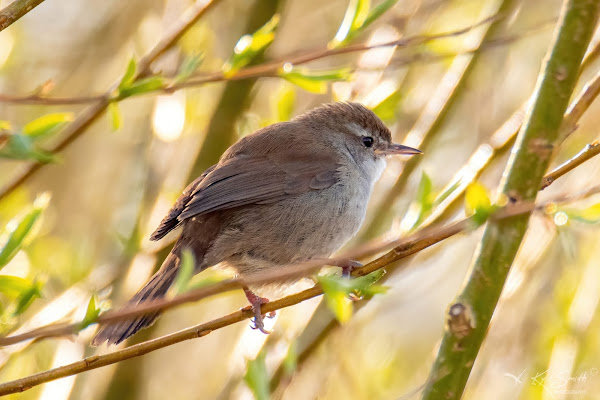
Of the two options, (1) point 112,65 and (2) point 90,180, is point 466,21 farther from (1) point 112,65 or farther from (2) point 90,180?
(2) point 90,180

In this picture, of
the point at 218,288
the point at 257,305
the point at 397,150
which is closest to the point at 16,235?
the point at 218,288

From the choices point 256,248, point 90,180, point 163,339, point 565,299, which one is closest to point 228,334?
point 90,180

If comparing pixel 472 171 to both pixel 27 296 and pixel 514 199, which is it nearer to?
pixel 514 199

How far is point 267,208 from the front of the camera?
3814 mm

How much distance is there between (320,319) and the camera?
12.7ft

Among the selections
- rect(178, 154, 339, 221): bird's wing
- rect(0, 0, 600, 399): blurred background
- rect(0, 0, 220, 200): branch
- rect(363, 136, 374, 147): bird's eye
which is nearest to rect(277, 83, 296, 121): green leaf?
rect(0, 0, 600, 399): blurred background

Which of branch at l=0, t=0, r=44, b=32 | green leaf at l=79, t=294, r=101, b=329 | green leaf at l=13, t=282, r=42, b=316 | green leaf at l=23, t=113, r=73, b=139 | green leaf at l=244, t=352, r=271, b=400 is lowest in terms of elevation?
green leaf at l=244, t=352, r=271, b=400

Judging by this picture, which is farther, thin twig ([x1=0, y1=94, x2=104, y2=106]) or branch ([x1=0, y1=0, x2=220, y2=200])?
branch ([x1=0, y1=0, x2=220, y2=200])

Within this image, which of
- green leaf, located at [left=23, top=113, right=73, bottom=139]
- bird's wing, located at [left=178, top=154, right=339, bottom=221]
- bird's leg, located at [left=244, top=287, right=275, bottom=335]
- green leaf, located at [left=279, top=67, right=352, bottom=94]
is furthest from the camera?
bird's wing, located at [left=178, top=154, right=339, bottom=221]

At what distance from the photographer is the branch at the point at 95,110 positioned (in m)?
3.42

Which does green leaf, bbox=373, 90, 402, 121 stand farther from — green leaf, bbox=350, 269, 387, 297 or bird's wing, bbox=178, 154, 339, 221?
green leaf, bbox=350, 269, 387, 297

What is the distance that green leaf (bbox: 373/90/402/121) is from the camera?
3812 mm

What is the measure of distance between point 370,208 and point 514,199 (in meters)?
2.66

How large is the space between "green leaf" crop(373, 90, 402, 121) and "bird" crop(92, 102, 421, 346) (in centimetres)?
29
